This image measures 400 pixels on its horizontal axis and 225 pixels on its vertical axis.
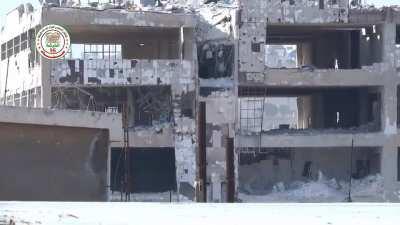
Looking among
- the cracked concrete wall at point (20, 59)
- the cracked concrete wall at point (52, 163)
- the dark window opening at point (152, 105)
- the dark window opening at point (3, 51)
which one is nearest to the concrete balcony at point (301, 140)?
the dark window opening at point (152, 105)

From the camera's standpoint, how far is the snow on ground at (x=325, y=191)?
29.5m

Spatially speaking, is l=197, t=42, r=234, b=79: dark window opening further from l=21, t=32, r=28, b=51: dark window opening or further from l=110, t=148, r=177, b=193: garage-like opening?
l=21, t=32, r=28, b=51: dark window opening

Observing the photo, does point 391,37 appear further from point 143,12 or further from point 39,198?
point 39,198

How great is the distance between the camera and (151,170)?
1236 inches

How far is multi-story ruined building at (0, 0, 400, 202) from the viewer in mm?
28391

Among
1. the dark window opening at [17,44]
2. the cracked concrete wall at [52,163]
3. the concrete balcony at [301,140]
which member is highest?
the dark window opening at [17,44]

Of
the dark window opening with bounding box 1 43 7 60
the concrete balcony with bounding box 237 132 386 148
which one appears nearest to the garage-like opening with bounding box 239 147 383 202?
the concrete balcony with bounding box 237 132 386 148

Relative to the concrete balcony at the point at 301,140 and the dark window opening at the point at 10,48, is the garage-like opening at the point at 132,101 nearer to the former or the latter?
the concrete balcony at the point at 301,140

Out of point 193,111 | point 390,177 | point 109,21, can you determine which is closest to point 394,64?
point 390,177

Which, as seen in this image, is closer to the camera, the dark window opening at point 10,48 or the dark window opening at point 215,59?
the dark window opening at point 215,59

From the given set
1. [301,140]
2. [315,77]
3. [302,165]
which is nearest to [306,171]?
[302,165]
